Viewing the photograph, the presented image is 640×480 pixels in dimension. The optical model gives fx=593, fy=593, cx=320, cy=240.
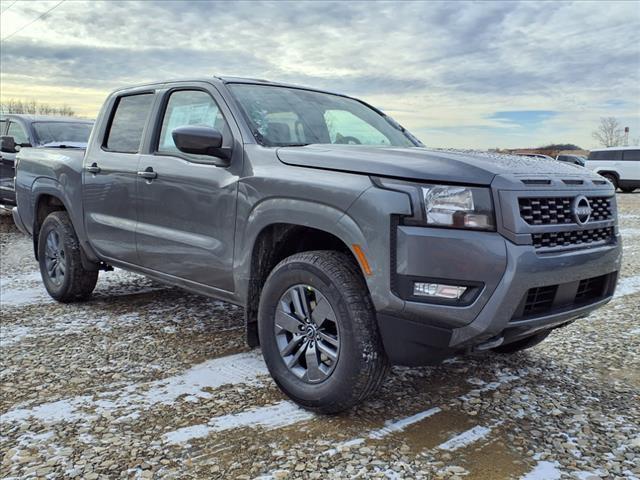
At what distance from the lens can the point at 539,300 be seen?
9.33ft

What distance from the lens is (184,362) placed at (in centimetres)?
397

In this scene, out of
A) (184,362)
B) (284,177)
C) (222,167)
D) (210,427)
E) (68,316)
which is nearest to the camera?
(210,427)

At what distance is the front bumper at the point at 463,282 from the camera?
2.64 metres

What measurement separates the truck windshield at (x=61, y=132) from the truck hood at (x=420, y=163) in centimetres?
752

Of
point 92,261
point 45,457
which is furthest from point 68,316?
point 45,457

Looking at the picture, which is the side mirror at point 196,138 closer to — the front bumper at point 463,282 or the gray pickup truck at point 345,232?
the gray pickup truck at point 345,232

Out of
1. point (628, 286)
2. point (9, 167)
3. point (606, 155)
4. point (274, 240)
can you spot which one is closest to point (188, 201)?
point (274, 240)

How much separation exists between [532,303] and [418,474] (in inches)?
37.4

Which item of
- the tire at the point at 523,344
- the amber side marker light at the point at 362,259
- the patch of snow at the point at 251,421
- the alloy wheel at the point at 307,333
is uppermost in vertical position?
the amber side marker light at the point at 362,259

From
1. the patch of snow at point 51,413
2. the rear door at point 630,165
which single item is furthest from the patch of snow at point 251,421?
the rear door at point 630,165

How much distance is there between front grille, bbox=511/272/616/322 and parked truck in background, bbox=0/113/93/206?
837 cm

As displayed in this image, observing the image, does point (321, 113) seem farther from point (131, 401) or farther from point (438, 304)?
point (131, 401)

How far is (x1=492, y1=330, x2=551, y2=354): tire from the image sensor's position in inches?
147

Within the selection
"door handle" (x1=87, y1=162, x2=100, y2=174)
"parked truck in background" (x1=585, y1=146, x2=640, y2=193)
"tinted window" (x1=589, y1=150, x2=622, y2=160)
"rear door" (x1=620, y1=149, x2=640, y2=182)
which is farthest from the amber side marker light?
"tinted window" (x1=589, y1=150, x2=622, y2=160)
